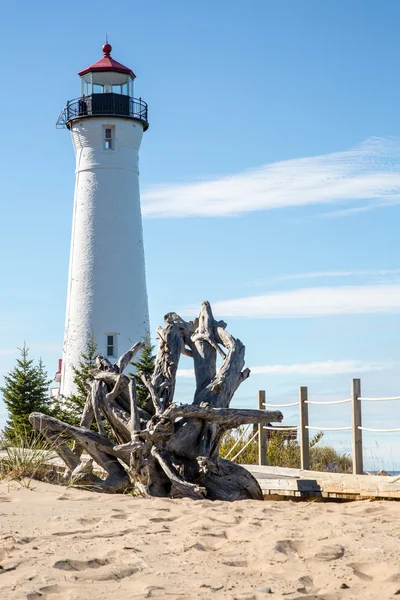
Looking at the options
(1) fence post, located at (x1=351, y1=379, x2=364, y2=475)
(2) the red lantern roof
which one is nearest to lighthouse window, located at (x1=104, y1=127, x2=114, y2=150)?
(2) the red lantern roof

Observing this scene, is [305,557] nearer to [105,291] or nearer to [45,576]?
[45,576]

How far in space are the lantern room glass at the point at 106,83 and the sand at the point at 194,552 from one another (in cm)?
2157

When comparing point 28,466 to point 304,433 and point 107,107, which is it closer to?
point 304,433

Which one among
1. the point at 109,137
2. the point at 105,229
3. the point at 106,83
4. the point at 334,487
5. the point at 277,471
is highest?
the point at 106,83

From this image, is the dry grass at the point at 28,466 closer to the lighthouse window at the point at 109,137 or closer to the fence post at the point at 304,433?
the fence post at the point at 304,433

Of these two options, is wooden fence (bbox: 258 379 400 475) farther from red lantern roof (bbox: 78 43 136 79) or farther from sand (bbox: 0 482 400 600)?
red lantern roof (bbox: 78 43 136 79)

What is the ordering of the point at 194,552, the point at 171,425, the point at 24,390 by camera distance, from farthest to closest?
the point at 24,390
the point at 171,425
the point at 194,552

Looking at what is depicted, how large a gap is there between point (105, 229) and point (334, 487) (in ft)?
55.9

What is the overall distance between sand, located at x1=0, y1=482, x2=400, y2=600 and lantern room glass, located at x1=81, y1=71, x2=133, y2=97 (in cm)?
2157

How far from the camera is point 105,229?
24.8 m

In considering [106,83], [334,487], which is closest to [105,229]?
[106,83]

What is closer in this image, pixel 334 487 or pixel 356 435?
pixel 334 487

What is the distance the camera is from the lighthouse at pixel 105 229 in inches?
966

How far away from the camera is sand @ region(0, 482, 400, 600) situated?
4.43m
